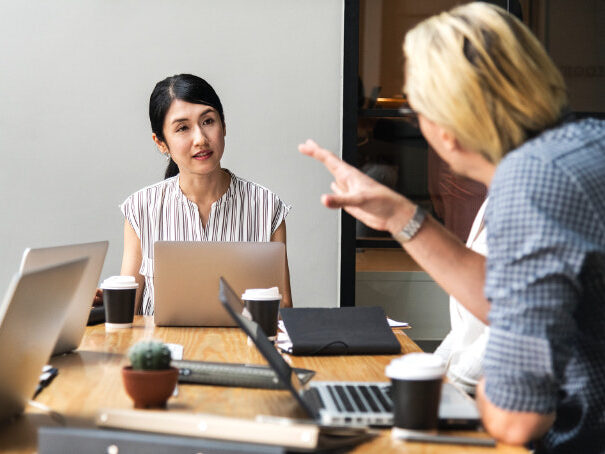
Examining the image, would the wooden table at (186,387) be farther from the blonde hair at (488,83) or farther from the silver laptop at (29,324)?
the blonde hair at (488,83)

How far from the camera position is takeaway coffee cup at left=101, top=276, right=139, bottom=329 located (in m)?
2.01

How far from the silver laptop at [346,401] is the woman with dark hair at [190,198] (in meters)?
1.34

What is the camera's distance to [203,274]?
6.56ft

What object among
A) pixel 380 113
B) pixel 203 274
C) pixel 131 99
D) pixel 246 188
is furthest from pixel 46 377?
pixel 380 113

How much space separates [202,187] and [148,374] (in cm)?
172

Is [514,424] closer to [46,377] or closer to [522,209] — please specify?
[522,209]

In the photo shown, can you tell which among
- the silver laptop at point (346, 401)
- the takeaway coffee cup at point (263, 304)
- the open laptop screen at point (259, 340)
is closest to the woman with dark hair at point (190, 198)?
the takeaway coffee cup at point (263, 304)

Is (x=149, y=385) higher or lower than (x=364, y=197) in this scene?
lower

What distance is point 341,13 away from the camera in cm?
373

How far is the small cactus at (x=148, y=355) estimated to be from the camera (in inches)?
45.0

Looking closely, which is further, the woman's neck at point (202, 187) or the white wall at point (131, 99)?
the white wall at point (131, 99)

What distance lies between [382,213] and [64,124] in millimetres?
2746

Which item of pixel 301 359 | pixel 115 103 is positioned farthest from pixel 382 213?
pixel 115 103

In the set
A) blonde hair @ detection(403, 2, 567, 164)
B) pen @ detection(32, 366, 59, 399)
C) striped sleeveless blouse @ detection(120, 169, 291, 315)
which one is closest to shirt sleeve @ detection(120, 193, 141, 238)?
striped sleeveless blouse @ detection(120, 169, 291, 315)
